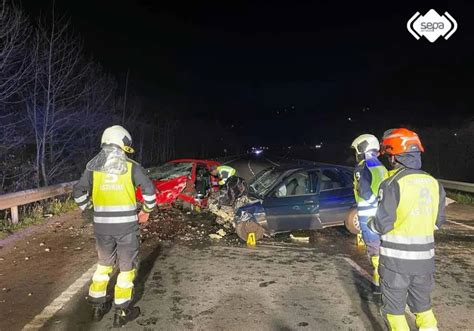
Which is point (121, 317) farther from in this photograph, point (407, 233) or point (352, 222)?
point (352, 222)

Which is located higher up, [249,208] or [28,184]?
[249,208]

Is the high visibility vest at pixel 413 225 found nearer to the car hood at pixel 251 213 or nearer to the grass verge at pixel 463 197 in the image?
the car hood at pixel 251 213

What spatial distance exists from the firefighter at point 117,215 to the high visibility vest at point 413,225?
97.0 inches

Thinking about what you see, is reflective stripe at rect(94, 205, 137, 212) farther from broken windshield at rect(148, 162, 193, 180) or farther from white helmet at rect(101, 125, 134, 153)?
broken windshield at rect(148, 162, 193, 180)

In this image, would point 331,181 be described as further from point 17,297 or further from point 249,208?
point 17,297

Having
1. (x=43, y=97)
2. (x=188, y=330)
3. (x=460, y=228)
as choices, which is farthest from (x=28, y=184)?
(x=460, y=228)

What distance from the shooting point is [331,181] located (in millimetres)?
8375

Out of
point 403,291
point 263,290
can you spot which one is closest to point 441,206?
point 403,291

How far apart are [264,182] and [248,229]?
1384mm

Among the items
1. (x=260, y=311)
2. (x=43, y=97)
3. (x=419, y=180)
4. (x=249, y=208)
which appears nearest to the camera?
(x=419, y=180)

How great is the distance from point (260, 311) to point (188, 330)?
2.91ft

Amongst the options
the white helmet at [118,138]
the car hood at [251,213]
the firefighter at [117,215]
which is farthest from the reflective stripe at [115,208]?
the car hood at [251,213]

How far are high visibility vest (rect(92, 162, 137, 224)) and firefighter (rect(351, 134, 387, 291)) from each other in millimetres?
2692

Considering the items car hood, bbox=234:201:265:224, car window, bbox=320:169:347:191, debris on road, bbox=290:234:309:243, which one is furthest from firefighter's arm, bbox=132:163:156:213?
car window, bbox=320:169:347:191
